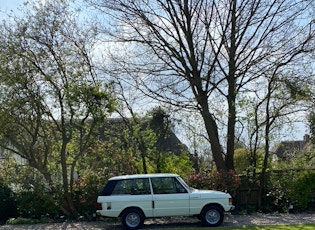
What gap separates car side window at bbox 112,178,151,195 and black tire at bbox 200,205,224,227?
1.81 meters

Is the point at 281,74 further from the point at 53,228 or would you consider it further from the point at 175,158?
the point at 53,228

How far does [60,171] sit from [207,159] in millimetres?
8119

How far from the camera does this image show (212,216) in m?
13.2

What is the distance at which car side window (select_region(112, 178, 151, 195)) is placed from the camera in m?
13.2

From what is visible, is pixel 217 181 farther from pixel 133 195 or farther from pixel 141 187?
pixel 133 195

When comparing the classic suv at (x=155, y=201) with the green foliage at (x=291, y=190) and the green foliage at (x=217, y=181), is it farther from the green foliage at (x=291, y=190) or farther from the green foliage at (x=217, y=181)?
the green foliage at (x=291, y=190)

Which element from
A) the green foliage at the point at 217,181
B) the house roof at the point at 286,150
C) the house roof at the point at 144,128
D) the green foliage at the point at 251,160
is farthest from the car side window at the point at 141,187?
the house roof at the point at 286,150

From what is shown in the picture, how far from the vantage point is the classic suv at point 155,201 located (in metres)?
13.0

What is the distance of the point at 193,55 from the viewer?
17.9 m

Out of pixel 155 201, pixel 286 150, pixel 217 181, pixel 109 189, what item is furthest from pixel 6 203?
pixel 286 150

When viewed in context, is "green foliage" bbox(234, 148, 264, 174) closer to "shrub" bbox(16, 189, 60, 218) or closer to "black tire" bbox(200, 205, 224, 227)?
"black tire" bbox(200, 205, 224, 227)

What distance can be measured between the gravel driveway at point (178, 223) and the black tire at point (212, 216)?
0.39 m

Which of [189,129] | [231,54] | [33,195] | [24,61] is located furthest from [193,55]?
[33,195]

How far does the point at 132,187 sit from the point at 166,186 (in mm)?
1044
